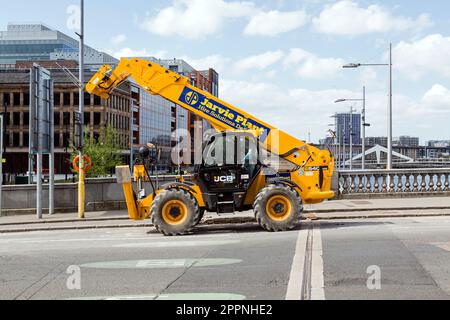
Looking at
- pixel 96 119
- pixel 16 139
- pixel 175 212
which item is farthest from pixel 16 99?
pixel 175 212

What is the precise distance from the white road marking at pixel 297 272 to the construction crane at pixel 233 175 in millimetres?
1522

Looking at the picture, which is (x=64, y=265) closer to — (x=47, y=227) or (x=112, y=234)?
(x=112, y=234)

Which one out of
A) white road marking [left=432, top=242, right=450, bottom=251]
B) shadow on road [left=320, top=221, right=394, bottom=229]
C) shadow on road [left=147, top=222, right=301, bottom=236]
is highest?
white road marking [left=432, top=242, right=450, bottom=251]

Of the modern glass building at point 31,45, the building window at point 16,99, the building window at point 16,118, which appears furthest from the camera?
the modern glass building at point 31,45

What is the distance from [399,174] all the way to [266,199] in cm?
1175

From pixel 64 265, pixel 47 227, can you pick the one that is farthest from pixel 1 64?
pixel 64 265

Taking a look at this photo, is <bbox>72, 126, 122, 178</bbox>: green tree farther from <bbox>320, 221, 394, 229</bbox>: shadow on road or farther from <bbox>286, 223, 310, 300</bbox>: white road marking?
<bbox>286, 223, 310, 300</bbox>: white road marking

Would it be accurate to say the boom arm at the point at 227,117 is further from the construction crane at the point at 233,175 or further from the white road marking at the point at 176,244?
the white road marking at the point at 176,244

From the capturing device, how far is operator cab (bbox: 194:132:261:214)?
13.7m

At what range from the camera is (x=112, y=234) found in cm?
1488

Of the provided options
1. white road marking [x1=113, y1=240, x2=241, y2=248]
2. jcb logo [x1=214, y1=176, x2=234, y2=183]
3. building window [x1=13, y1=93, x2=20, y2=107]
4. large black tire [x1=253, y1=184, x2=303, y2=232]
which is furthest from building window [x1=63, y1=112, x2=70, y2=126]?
white road marking [x1=113, y1=240, x2=241, y2=248]

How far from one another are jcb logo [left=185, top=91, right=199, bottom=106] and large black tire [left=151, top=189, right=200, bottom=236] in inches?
111

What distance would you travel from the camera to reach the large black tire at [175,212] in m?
13.4

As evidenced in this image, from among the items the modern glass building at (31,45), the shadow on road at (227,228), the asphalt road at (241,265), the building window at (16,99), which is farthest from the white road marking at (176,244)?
the modern glass building at (31,45)
